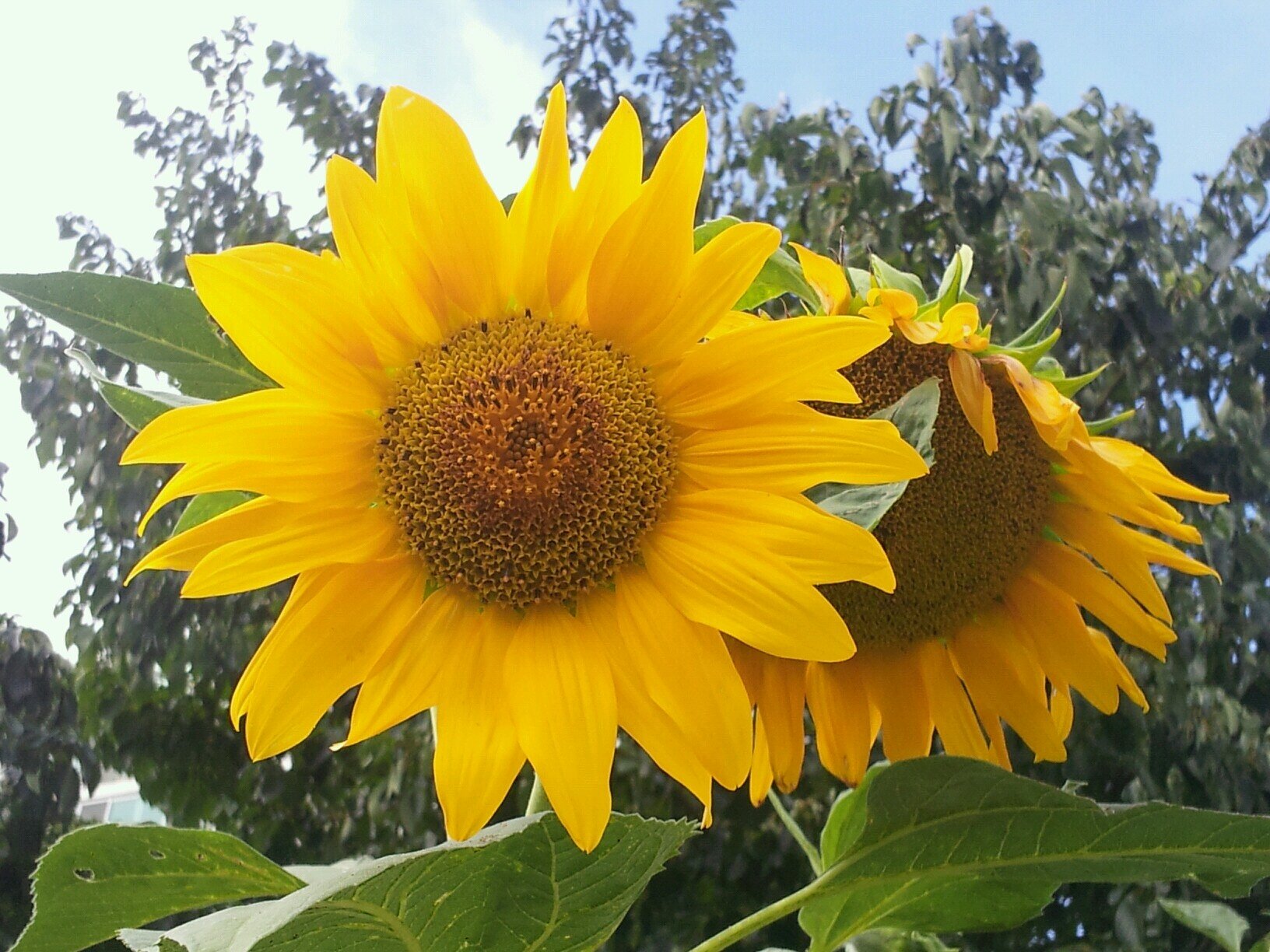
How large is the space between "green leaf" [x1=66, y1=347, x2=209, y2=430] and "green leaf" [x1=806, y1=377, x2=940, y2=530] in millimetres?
268

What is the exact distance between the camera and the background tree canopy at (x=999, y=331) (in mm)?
1316

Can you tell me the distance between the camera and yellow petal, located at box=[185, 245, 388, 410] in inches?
14.2

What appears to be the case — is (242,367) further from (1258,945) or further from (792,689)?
(1258,945)

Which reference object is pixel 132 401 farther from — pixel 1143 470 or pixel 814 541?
pixel 1143 470

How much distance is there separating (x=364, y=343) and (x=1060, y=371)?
347mm

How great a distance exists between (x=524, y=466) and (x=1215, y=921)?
663 mm

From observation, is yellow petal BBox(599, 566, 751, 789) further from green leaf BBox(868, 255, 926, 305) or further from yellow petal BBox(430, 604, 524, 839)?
green leaf BBox(868, 255, 926, 305)

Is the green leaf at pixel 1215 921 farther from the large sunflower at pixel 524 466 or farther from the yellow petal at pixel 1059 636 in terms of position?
the large sunflower at pixel 524 466

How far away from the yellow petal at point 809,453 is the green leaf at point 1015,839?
0.44ft

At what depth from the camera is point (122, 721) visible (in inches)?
67.4

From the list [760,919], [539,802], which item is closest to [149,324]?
[539,802]

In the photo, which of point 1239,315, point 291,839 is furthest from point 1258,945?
point 291,839

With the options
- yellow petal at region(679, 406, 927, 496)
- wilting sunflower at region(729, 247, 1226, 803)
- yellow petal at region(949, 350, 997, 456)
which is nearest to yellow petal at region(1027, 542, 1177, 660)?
wilting sunflower at region(729, 247, 1226, 803)

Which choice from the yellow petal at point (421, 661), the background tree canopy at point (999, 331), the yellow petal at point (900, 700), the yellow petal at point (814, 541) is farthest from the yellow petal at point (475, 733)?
the background tree canopy at point (999, 331)
